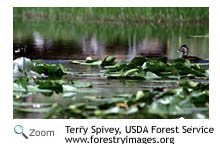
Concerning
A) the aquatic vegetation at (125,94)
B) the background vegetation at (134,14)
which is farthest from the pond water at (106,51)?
the background vegetation at (134,14)

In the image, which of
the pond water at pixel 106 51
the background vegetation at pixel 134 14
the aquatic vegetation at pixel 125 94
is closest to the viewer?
the aquatic vegetation at pixel 125 94

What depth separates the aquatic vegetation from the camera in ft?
13.5

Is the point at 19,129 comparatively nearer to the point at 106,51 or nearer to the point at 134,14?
the point at 106,51

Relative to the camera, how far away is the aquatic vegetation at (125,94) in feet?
13.5

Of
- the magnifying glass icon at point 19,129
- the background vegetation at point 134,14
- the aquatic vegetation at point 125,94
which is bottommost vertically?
the magnifying glass icon at point 19,129

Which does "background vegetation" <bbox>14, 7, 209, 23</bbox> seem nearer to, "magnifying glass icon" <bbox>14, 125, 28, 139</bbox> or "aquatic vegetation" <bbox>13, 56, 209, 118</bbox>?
"aquatic vegetation" <bbox>13, 56, 209, 118</bbox>

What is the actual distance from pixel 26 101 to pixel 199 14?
31.3ft

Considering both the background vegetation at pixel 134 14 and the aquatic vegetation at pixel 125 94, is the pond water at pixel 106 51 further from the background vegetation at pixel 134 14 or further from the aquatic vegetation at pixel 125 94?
the background vegetation at pixel 134 14

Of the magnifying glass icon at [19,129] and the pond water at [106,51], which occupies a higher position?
the pond water at [106,51]

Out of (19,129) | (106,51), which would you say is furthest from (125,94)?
(106,51)

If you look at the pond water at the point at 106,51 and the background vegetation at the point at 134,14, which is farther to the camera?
the background vegetation at the point at 134,14

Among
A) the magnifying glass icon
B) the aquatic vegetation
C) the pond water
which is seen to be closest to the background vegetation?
the pond water

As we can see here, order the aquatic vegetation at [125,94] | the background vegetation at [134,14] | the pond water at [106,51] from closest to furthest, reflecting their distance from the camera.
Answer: the aquatic vegetation at [125,94]
the pond water at [106,51]
the background vegetation at [134,14]
